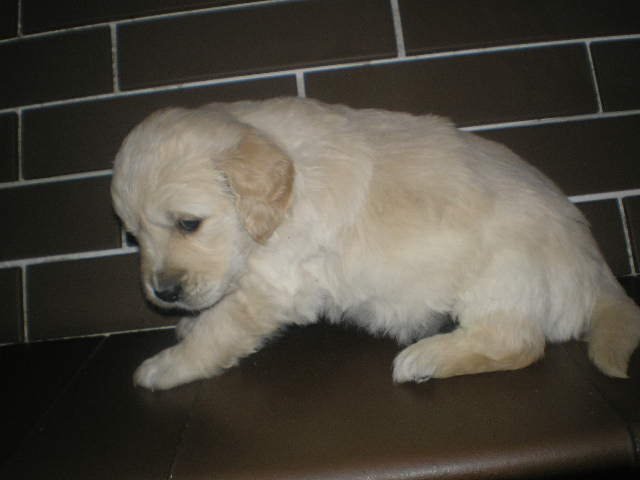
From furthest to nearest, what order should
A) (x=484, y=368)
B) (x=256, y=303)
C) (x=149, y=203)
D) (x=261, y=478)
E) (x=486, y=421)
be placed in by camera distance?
(x=256, y=303) < (x=484, y=368) < (x=149, y=203) < (x=486, y=421) < (x=261, y=478)

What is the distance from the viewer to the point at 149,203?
1523 mm

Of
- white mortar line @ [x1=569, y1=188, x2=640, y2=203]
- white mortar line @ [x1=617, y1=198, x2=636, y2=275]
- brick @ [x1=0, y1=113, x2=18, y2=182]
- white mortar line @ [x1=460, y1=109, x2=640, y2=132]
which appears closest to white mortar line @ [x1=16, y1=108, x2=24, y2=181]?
brick @ [x1=0, y1=113, x2=18, y2=182]

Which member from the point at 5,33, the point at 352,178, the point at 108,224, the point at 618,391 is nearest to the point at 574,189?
the point at 618,391

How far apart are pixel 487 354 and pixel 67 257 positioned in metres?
2.31

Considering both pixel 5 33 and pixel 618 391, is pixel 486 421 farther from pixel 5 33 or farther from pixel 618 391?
pixel 5 33

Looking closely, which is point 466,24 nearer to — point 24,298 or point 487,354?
point 487,354

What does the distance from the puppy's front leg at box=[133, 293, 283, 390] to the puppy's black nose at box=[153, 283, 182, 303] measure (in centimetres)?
27

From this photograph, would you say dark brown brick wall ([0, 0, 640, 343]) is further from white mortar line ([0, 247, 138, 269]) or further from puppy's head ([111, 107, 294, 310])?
puppy's head ([111, 107, 294, 310])

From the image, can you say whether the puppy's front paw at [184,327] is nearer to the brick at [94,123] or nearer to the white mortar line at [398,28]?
the brick at [94,123]

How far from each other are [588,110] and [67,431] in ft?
9.68

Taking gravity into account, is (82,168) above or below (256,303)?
above

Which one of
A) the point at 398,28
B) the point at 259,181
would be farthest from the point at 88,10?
the point at 259,181

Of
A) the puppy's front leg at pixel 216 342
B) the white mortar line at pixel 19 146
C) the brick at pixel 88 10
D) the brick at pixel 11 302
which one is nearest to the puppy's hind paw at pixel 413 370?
the puppy's front leg at pixel 216 342

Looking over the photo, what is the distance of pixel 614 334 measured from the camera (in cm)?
159
